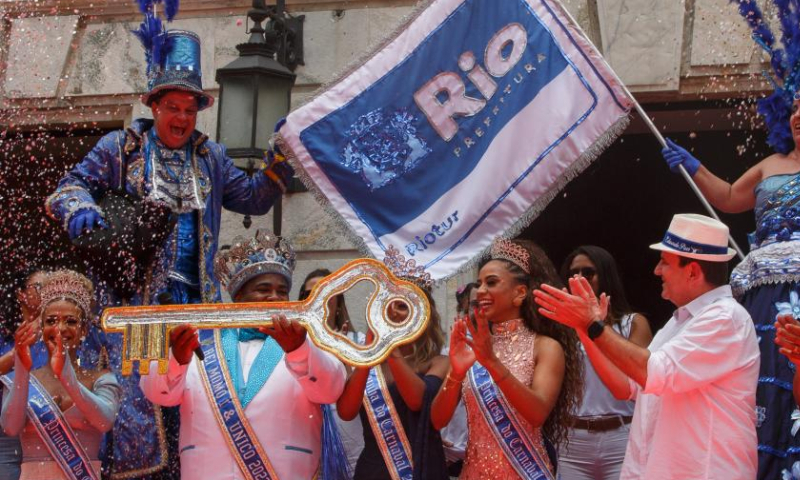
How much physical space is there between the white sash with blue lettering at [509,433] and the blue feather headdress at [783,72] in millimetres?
1718

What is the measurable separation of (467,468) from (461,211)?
1.19 m

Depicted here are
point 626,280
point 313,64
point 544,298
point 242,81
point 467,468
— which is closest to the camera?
point 544,298

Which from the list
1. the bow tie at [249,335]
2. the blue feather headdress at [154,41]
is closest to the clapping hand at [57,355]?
the bow tie at [249,335]

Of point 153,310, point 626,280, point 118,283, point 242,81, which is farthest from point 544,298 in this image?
point 626,280

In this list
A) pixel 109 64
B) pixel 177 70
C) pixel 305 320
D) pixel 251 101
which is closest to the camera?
pixel 305 320

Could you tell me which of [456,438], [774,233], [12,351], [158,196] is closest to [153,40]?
[158,196]

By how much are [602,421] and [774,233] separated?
118 cm

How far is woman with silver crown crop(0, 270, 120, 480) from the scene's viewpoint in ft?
18.0

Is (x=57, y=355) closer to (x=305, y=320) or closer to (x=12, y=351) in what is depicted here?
(x=12, y=351)

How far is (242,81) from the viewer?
683 centimetres

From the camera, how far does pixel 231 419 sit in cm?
526

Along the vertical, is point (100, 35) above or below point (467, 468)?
above

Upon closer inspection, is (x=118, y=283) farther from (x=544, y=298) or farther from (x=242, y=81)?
(x=544, y=298)

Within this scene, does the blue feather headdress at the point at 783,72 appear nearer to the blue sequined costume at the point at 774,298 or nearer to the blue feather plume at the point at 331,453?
the blue sequined costume at the point at 774,298
